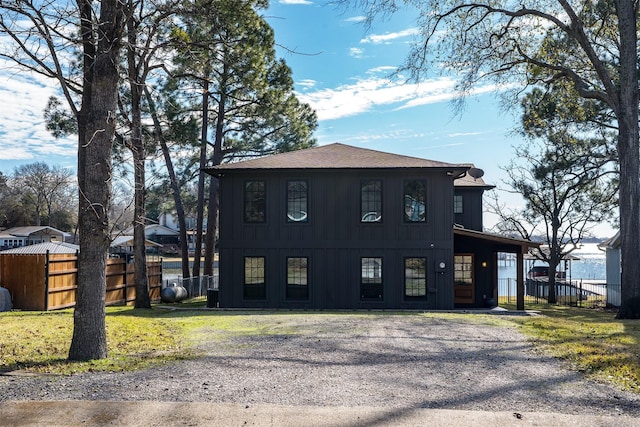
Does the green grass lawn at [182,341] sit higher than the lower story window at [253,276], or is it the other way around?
the lower story window at [253,276]

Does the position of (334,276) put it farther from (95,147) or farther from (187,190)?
(187,190)

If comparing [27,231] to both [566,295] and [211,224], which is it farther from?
[566,295]

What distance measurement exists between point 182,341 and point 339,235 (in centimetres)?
938

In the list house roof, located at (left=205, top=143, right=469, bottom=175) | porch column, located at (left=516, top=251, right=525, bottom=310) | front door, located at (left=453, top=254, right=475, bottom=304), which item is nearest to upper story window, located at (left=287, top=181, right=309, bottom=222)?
house roof, located at (left=205, top=143, right=469, bottom=175)

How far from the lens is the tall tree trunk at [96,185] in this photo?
7.56m

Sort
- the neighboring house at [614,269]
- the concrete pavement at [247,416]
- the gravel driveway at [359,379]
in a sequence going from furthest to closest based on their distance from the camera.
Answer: the neighboring house at [614,269] → the gravel driveway at [359,379] → the concrete pavement at [247,416]

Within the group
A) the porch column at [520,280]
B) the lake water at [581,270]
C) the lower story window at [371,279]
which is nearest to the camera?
the lower story window at [371,279]

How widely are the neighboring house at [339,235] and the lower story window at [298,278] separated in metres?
0.03

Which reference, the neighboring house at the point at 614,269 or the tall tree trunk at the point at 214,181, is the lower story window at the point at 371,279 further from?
the neighboring house at the point at 614,269

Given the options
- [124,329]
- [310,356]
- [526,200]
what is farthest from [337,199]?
[526,200]

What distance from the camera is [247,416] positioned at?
16.9 ft

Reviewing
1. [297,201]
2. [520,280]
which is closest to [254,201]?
[297,201]

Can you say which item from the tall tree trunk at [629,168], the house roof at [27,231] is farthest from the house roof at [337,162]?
the house roof at [27,231]

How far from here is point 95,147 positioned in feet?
25.2
